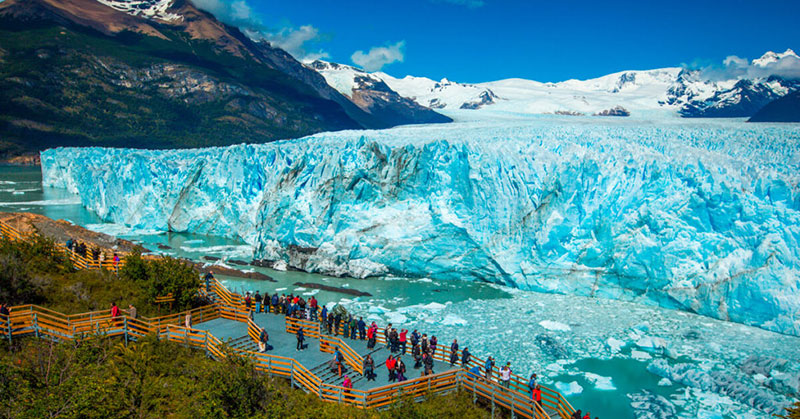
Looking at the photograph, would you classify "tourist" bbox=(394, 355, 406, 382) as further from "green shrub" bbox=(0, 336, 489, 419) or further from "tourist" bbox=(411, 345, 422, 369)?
"green shrub" bbox=(0, 336, 489, 419)

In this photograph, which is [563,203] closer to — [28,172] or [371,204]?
[371,204]

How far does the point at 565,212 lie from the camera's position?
18047 mm

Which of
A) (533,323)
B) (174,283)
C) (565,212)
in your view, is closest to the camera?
(174,283)

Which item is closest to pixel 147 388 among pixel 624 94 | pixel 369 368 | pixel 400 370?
pixel 369 368

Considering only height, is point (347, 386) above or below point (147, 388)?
below

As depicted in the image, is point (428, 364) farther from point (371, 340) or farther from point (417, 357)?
point (371, 340)

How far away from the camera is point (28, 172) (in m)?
58.9

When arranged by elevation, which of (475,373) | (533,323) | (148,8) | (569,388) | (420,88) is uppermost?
(148,8)

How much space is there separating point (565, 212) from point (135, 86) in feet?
265

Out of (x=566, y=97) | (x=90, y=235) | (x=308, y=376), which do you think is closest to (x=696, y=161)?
(x=308, y=376)

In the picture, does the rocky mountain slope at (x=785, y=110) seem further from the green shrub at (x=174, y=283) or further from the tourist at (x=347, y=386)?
the green shrub at (x=174, y=283)

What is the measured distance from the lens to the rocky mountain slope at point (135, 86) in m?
67.4

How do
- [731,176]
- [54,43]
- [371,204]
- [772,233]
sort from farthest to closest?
1. [54,43]
2. [371,204]
3. [731,176]
4. [772,233]

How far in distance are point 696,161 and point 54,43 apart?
89.1m
